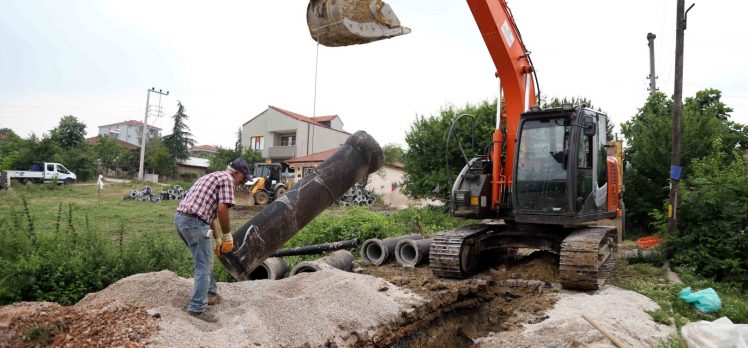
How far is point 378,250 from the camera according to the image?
898cm

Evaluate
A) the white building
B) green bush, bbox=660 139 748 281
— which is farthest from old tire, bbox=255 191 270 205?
the white building

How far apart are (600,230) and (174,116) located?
168 ft

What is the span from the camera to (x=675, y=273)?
27.5ft

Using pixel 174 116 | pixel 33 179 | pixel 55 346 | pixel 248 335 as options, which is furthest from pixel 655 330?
pixel 174 116

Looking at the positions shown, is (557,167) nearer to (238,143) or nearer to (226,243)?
(226,243)

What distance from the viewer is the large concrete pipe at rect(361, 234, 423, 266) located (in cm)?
870

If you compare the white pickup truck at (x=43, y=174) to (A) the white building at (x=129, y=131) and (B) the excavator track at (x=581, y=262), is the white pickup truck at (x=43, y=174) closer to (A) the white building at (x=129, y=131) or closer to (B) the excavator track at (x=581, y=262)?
(B) the excavator track at (x=581, y=262)

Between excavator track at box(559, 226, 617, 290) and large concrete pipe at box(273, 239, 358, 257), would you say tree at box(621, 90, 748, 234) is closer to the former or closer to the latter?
excavator track at box(559, 226, 617, 290)

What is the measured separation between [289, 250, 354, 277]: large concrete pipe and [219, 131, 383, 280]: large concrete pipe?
134 cm

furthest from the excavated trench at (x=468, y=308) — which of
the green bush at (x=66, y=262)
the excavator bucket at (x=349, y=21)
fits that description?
the green bush at (x=66, y=262)

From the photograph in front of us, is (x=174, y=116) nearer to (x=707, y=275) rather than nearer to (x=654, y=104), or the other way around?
(x=654, y=104)

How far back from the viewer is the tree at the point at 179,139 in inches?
1965

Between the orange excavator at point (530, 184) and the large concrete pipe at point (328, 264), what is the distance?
1.51 metres

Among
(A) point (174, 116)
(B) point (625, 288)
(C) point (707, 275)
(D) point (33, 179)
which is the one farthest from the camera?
(A) point (174, 116)
